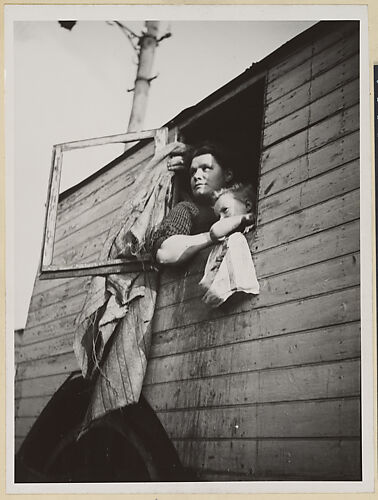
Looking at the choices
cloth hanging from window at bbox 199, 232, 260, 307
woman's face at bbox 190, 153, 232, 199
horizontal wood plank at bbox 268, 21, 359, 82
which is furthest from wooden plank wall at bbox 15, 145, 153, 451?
horizontal wood plank at bbox 268, 21, 359, 82

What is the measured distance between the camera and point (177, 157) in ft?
9.29

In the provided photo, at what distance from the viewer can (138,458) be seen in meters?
2.60

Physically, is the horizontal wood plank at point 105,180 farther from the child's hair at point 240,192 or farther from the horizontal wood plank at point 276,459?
the horizontal wood plank at point 276,459

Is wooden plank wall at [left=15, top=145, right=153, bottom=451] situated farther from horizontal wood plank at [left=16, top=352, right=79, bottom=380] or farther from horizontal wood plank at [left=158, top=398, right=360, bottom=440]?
horizontal wood plank at [left=158, top=398, right=360, bottom=440]

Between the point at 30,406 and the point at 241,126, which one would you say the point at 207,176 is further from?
the point at 30,406

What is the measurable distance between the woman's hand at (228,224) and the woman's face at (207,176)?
0.41ft

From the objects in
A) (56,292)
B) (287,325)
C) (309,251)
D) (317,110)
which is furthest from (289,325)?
(56,292)

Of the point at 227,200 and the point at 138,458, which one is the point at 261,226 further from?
the point at 138,458

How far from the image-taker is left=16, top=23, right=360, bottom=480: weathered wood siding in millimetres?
2389

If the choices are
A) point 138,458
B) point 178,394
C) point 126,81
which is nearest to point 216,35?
point 126,81

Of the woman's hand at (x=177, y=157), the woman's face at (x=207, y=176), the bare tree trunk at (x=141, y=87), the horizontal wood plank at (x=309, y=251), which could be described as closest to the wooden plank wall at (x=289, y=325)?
the horizontal wood plank at (x=309, y=251)

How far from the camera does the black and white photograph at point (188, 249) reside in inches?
96.0

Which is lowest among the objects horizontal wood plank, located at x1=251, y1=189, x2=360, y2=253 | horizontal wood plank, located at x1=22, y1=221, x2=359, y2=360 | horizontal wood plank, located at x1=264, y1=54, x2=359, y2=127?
horizontal wood plank, located at x1=22, y1=221, x2=359, y2=360

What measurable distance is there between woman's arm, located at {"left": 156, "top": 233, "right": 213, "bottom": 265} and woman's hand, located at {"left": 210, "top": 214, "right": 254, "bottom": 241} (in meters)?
0.03
